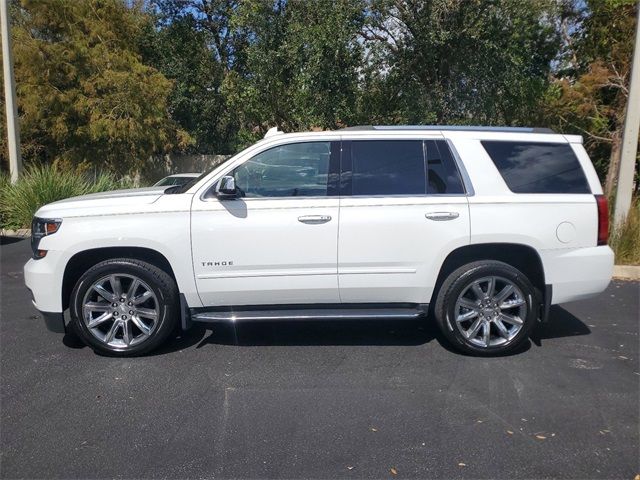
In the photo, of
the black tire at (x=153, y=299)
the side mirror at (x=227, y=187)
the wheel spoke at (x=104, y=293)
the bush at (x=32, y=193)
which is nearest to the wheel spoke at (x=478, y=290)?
the side mirror at (x=227, y=187)

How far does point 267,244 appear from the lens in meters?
4.89

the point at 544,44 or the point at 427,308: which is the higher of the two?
the point at 544,44

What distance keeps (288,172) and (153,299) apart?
1598 millimetres

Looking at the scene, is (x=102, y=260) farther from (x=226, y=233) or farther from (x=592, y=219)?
(x=592, y=219)

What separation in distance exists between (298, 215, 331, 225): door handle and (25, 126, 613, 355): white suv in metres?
0.02

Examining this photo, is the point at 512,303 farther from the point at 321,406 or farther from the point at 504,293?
the point at 321,406

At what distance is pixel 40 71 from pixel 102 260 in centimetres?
1360

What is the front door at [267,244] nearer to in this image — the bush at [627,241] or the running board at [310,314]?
the running board at [310,314]

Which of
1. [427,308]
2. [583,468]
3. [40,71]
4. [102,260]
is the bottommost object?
[583,468]

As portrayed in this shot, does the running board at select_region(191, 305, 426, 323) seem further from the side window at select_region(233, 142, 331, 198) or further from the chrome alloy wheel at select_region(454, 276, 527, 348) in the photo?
the side window at select_region(233, 142, 331, 198)

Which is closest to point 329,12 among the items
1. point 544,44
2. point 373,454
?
point 544,44

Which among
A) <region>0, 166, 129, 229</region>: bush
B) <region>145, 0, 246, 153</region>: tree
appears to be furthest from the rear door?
<region>145, 0, 246, 153</region>: tree

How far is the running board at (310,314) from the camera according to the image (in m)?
4.95

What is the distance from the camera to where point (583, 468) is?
3.38 metres
